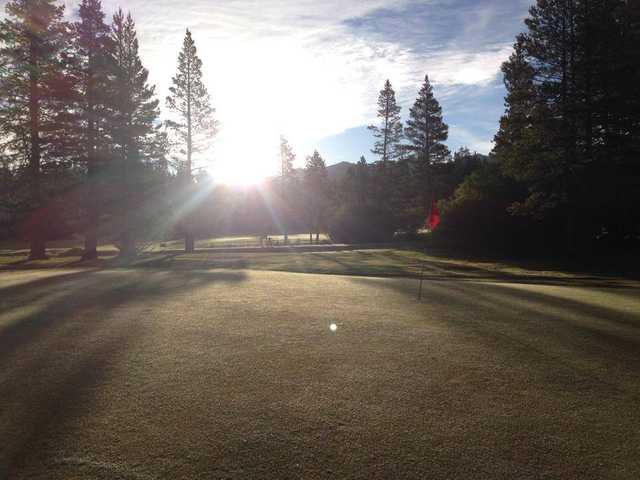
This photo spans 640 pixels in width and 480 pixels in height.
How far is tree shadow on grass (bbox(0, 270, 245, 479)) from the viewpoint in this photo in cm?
334

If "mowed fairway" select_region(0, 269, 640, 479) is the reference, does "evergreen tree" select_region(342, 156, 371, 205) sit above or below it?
above

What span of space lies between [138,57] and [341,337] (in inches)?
1221

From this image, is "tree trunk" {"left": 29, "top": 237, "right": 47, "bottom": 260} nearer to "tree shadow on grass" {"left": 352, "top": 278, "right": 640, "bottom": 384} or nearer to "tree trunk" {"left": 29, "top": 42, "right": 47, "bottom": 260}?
"tree trunk" {"left": 29, "top": 42, "right": 47, "bottom": 260}

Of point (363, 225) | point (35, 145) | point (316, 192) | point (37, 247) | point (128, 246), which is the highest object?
point (316, 192)

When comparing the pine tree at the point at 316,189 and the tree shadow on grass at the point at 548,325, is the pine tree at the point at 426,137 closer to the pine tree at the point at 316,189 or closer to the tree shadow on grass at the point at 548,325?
the pine tree at the point at 316,189

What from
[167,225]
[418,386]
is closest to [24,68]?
[167,225]

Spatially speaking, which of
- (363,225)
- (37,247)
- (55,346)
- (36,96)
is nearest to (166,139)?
(36,96)

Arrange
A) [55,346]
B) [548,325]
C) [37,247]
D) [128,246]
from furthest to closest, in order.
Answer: [128,246] → [37,247] → [548,325] → [55,346]

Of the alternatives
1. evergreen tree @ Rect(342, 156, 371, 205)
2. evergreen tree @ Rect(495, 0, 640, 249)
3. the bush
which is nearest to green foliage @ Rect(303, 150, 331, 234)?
evergreen tree @ Rect(342, 156, 371, 205)

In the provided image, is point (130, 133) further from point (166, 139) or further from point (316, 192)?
point (316, 192)

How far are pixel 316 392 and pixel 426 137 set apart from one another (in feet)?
179

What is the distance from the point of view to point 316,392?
13.1 feet

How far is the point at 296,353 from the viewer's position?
513cm

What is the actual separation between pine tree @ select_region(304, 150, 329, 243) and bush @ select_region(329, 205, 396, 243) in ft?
31.7
